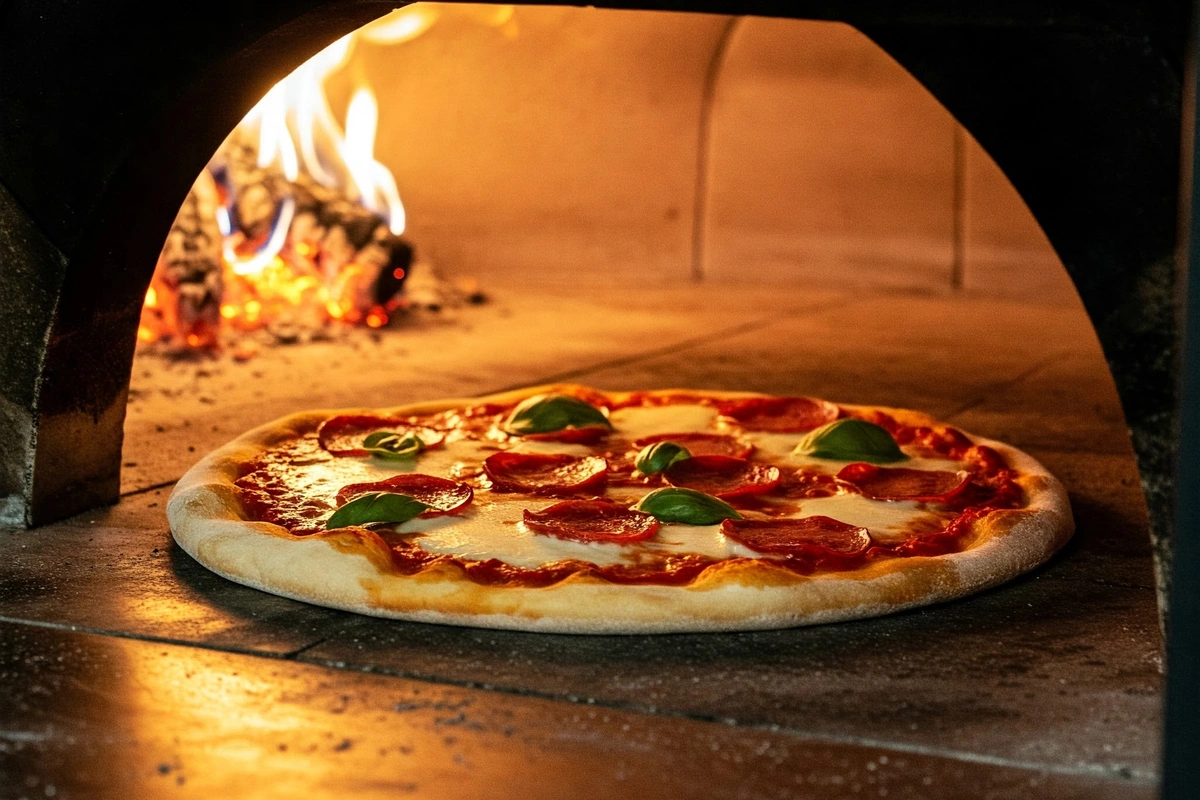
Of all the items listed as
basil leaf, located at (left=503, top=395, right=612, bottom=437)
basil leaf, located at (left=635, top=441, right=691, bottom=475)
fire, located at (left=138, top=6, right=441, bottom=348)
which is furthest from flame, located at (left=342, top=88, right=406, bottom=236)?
basil leaf, located at (left=635, top=441, right=691, bottom=475)

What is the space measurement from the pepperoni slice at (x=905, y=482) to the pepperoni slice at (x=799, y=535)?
12.1 inches

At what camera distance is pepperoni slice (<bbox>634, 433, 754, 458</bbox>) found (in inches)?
126

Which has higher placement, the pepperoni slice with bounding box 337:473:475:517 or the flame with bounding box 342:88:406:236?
the flame with bounding box 342:88:406:236

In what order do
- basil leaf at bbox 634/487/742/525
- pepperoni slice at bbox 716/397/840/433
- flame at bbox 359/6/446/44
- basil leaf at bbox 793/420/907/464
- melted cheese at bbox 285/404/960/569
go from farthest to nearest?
flame at bbox 359/6/446/44, pepperoni slice at bbox 716/397/840/433, basil leaf at bbox 793/420/907/464, basil leaf at bbox 634/487/742/525, melted cheese at bbox 285/404/960/569

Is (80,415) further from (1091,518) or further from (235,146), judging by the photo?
(235,146)

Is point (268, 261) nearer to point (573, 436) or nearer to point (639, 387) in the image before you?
point (639, 387)

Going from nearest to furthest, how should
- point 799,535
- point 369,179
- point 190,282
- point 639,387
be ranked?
point 799,535 < point 639,387 < point 190,282 < point 369,179

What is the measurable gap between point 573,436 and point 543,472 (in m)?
0.33

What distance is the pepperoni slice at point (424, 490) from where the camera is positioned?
2723mm

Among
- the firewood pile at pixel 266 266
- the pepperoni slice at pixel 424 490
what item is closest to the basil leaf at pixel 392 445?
the pepperoni slice at pixel 424 490

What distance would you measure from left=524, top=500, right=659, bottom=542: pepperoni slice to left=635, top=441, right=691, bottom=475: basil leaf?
1.16 ft

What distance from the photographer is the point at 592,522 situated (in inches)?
101

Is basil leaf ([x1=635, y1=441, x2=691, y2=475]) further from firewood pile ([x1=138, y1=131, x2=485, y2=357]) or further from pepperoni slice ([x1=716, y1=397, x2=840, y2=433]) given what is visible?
firewood pile ([x1=138, y1=131, x2=485, y2=357])

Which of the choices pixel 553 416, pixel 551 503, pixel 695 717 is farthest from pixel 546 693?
pixel 553 416
